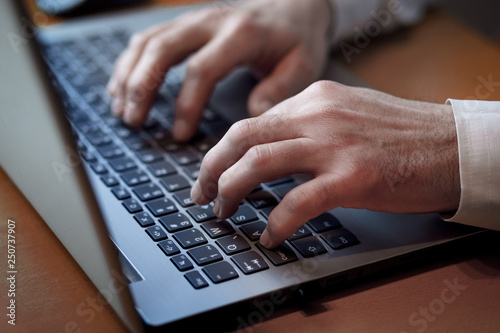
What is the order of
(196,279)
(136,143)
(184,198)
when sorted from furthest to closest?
1. (136,143)
2. (184,198)
3. (196,279)

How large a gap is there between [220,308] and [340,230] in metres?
0.15

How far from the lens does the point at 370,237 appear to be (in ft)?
1.68

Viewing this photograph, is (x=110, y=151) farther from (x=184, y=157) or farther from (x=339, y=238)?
(x=339, y=238)

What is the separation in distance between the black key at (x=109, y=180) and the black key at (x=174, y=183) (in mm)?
48

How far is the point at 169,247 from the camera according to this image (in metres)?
0.49

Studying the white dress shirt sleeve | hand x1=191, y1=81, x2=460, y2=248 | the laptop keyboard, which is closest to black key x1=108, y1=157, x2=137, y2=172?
the laptop keyboard

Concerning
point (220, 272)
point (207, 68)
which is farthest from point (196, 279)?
point (207, 68)

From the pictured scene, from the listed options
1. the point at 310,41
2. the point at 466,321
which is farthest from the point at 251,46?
the point at 466,321

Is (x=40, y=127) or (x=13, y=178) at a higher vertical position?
(x=40, y=127)

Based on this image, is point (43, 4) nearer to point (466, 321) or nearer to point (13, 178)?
point (13, 178)

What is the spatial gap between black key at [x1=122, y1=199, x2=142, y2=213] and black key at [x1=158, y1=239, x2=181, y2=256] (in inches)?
2.4

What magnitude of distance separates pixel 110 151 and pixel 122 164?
4cm

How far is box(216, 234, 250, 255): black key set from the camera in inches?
19.2

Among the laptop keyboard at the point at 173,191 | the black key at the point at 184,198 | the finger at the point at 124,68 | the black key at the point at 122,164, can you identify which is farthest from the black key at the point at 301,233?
the finger at the point at 124,68
